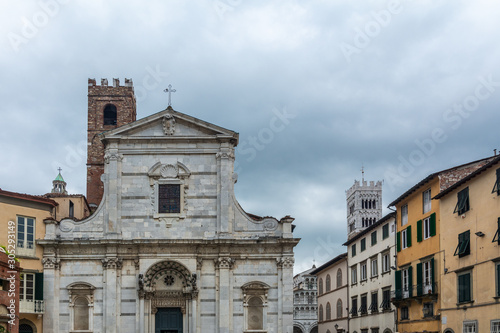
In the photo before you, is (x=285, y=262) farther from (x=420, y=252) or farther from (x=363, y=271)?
(x=363, y=271)

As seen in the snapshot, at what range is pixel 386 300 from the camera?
141ft

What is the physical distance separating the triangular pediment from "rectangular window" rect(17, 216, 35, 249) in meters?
6.09

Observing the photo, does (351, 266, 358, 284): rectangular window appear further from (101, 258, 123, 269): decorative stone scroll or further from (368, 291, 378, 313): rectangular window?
(101, 258, 123, 269): decorative stone scroll

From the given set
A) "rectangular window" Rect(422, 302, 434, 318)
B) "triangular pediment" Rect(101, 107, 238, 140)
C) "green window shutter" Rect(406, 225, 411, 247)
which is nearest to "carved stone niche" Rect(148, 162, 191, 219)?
"triangular pediment" Rect(101, 107, 238, 140)

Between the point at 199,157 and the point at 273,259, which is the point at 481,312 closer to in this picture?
the point at 273,259

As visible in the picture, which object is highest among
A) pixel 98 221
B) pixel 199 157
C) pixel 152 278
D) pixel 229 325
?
pixel 199 157

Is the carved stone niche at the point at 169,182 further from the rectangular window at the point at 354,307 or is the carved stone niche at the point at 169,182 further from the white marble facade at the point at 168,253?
the rectangular window at the point at 354,307

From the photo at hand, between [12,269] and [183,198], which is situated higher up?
[183,198]

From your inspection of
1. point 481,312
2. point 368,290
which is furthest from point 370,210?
point 481,312

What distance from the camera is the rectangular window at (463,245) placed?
30547 millimetres

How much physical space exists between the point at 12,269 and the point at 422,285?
829 inches

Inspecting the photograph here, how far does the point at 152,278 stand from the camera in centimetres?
3578

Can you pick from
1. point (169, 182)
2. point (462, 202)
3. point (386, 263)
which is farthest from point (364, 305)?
point (169, 182)

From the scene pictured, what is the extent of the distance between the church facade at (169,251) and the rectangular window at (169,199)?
0.06 meters
